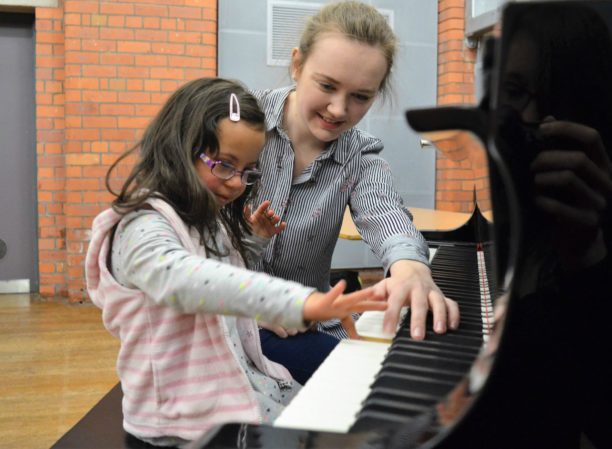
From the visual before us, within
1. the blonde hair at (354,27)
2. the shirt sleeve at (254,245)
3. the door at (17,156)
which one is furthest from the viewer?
the door at (17,156)

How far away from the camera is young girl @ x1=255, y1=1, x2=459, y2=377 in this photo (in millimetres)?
1316

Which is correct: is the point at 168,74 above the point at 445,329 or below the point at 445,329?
above

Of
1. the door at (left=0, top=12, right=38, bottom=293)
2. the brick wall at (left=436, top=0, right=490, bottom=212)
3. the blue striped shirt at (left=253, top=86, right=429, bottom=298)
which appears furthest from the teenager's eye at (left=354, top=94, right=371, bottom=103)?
the door at (left=0, top=12, right=38, bottom=293)

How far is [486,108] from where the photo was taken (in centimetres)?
57

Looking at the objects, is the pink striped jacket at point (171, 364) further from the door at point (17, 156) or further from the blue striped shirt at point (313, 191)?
the door at point (17, 156)

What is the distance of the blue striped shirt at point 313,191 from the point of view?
5.08ft

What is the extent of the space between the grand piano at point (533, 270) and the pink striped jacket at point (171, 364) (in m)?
0.41

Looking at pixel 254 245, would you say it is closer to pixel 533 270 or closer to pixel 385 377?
pixel 385 377

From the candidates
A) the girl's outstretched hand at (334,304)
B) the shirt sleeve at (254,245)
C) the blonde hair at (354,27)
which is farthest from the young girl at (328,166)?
the girl's outstretched hand at (334,304)

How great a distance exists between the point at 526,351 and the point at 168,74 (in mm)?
4351

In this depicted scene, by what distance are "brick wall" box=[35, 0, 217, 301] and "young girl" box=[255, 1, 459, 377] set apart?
3072mm

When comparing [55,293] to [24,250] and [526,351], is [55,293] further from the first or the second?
[526,351]

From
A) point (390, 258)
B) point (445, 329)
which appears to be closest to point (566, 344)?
point (445, 329)

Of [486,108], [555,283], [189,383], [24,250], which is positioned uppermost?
[486,108]
